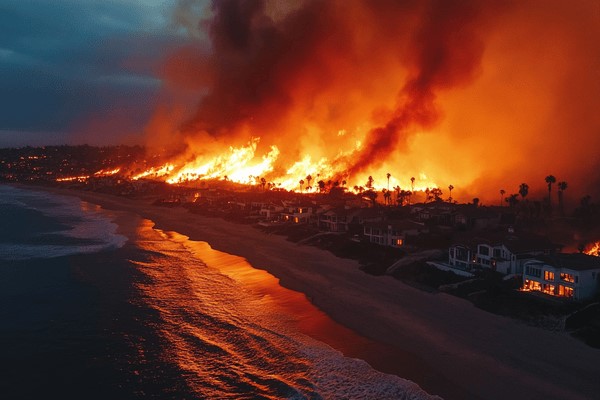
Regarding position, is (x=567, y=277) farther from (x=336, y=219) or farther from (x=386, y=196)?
(x=386, y=196)

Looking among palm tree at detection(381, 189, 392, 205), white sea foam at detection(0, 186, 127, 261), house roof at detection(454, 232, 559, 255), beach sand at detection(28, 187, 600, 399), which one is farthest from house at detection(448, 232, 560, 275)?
palm tree at detection(381, 189, 392, 205)

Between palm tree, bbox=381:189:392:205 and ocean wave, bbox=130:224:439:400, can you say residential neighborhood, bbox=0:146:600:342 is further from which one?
ocean wave, bbox=130:224:439:400

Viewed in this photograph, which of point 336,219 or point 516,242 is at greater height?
point 336,219

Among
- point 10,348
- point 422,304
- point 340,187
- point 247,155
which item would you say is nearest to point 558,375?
point 422,304

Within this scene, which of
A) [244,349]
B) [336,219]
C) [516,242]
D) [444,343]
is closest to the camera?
[244,349]

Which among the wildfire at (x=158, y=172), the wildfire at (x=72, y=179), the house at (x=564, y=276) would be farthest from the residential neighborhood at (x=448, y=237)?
the wildfire at (x=72, y=179)

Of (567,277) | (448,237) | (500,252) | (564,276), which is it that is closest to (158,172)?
(448,237)

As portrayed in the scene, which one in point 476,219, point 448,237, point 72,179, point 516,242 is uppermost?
point 72,179
